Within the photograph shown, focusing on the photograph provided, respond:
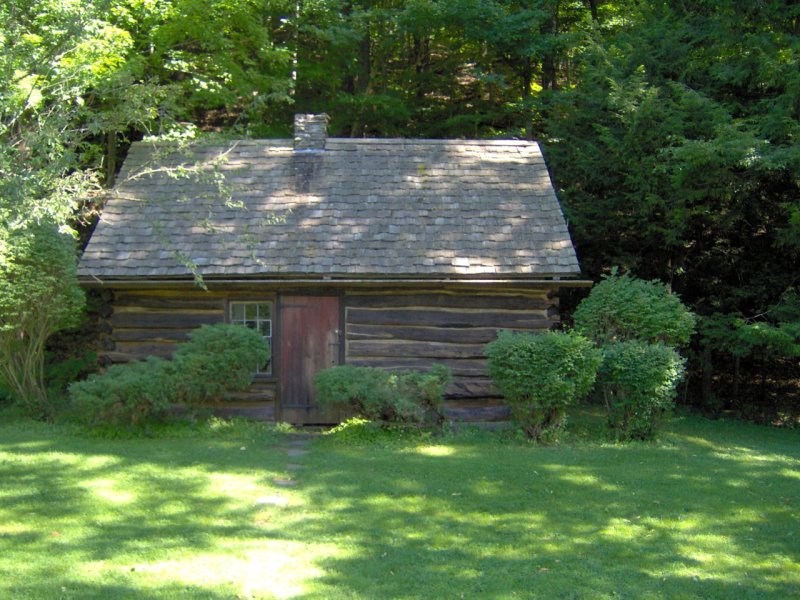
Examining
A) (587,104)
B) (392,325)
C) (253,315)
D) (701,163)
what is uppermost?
(587,104)

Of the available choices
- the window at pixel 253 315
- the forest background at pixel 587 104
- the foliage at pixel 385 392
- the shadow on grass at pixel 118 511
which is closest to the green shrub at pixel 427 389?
the foliage at pixel 385 392

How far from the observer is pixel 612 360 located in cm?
1184

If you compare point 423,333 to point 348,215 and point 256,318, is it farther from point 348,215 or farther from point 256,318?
point 256,318

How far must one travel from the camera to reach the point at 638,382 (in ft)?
38.3

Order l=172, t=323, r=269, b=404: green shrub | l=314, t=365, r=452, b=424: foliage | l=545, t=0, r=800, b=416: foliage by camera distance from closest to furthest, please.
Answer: l=314, t=365, r=452, b=424: foliage, l=172, t=323, r=269, b=404: green shrub, l=545, t=0, r=800, b=416: foliage

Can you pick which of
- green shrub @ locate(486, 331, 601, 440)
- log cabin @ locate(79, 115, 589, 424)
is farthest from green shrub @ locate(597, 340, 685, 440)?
log cabin @ locate(79, 115, 589, 424)

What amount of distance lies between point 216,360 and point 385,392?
2610 mm

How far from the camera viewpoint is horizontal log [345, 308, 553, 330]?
1348cm

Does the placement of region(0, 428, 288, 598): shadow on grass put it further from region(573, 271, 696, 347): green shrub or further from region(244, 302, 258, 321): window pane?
region(573, 271, 696, 347): green shrub

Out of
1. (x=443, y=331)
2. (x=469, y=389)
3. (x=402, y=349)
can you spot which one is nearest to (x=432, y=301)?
(x=443, y=331)

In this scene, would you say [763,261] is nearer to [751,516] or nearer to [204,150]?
[751,516]

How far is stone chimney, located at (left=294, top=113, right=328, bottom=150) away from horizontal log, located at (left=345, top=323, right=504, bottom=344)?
163 inches

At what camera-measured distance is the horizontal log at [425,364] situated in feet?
44.0

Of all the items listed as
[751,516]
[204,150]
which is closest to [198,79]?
[204,150]
